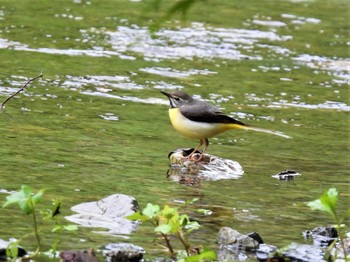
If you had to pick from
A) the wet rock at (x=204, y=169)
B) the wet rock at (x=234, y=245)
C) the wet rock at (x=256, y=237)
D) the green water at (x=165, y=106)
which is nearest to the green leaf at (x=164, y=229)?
the green water at (x=165, y=106)

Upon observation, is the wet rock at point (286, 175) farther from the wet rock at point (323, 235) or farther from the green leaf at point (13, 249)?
the green leaf at point (13, 249)

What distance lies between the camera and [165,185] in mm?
8266

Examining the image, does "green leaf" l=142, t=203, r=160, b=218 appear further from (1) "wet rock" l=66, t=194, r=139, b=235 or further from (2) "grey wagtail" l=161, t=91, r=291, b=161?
(2) "grey wagtail" l=161, t=91, r=291, b=161

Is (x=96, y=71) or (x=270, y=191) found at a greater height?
(x=270, y=191)

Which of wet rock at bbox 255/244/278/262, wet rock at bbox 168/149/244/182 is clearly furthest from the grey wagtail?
wet rock at bbox 255/244/278/262

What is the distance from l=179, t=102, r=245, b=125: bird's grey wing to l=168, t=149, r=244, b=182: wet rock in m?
0.39

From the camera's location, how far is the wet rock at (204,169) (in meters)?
8.77

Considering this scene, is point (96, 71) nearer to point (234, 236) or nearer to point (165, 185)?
point (165, 185)

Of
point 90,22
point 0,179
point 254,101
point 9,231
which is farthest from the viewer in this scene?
point 90,22

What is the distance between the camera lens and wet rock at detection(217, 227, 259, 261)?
6.16 meters

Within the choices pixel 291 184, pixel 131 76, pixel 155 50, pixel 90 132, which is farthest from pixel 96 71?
pixel 291 184

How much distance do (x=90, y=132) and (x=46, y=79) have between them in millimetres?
2717

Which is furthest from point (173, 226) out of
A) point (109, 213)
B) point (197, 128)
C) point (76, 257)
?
point (197, 128)

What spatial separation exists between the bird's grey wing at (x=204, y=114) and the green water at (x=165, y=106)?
443 millimetres
